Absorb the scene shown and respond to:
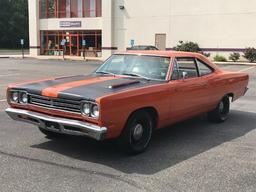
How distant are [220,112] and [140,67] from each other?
96.2 inches

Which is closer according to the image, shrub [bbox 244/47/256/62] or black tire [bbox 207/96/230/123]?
black tire [bbox 207/96/230/123]

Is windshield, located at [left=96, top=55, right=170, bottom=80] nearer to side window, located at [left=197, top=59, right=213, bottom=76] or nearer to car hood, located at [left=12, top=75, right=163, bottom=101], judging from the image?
car hood, located at [left=12, top=75, right=163, bottom=101]

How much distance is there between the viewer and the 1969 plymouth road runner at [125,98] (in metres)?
6.01

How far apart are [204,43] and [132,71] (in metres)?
31.7

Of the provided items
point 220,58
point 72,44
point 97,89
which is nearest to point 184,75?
point 97,89

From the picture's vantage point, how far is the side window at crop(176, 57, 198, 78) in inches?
306

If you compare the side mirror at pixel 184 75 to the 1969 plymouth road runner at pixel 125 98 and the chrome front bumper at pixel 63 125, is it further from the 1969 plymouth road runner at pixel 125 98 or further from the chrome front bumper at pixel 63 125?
the chrome front bumper at pixel 63 125

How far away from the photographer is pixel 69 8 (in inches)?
1828

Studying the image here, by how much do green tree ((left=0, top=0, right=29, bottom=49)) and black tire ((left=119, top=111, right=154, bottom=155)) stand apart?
248ft

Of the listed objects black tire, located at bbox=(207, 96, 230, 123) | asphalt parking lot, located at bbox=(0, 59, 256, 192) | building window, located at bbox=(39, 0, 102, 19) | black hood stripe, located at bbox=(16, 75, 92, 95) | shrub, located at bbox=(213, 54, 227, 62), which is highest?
building window, located at bbox=(39, 0, 102, 19)

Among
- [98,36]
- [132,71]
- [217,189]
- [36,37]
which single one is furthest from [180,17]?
[217,189]

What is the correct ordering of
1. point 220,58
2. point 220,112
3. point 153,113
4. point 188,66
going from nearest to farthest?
point 153,113 → point 188,66 → point 220,112 → point 220,58

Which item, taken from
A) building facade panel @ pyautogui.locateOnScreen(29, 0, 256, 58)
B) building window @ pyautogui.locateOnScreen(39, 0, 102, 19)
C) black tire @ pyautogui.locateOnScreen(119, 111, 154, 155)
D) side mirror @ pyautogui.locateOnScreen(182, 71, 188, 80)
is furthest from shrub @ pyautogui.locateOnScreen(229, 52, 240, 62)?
black tire @ pyautogui.locateOnScreen(119, 111, 154, 155)

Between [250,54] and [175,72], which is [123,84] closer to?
[175,72]
